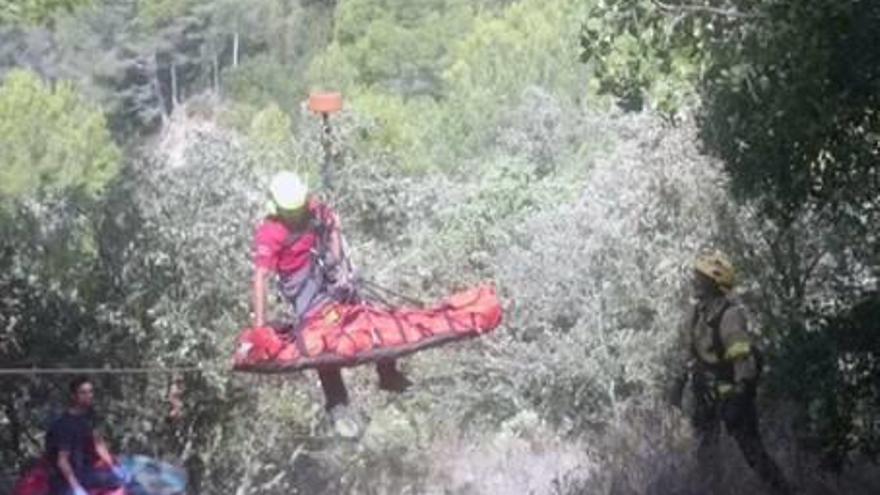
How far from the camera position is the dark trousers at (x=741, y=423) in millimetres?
10078

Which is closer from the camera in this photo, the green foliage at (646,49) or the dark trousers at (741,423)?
the green foliage at (646,49)

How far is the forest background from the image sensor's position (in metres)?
8.98

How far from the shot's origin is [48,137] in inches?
2783

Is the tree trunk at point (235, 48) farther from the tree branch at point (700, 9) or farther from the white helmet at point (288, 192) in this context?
the tree branch at point (700, 9)

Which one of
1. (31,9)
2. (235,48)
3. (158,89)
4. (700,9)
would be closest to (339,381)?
(700,9)

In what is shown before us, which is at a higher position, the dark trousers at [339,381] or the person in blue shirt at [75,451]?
the dark trousers at [339,381]

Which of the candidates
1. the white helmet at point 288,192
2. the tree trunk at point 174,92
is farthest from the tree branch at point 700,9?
the tree trunk at point 174,92

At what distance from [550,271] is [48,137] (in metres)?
54.2

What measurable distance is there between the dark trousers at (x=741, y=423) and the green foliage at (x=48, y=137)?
57.0 metres

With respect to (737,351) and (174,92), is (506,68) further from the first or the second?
(737,351)

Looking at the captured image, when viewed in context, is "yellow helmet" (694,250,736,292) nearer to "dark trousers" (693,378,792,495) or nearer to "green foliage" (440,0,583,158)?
"dark trousers" (693,378,792,495)

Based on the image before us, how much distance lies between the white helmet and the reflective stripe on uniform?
256 cm

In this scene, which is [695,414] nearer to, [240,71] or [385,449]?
[385,449]

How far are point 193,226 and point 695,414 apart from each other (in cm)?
637
